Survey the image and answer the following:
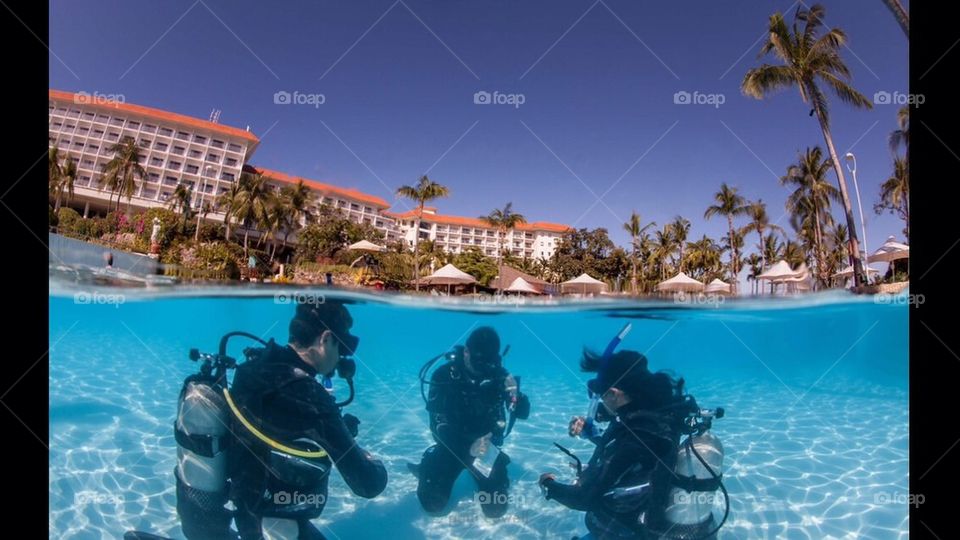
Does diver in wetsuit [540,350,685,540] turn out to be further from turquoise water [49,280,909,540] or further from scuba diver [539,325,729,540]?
turquoise water [49,280,909,540]

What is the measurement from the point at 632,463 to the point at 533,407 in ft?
27.2

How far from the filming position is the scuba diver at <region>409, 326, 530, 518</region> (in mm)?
6836

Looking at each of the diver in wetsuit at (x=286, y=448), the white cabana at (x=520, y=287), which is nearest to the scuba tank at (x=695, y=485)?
the diver in wetsuit at (x=286, y=448)

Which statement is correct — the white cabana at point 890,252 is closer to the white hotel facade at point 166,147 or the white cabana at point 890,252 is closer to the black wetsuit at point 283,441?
the black wetsuit at point 283,441

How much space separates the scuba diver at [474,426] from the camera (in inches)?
269

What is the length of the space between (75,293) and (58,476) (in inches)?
202

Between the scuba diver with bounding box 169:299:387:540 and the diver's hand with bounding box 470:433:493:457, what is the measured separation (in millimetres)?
1963

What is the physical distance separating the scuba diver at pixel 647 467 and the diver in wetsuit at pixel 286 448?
2.85m

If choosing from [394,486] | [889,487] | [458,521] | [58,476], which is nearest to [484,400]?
[458,521]

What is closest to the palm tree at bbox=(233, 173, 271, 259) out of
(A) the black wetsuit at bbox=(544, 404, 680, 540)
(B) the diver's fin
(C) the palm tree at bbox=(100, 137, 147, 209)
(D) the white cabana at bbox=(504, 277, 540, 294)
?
(C) the palm tree at bbox=(100, 137, 147, 209)

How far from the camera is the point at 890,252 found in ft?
46.8

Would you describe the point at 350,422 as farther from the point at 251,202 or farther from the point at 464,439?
the point at 251,202

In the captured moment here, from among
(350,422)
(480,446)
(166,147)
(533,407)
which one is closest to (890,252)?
(533,407)

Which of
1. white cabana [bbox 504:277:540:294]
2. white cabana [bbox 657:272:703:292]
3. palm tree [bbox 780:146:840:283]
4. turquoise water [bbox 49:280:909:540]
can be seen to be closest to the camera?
turquoise water [bbox 49:280:909:540]
